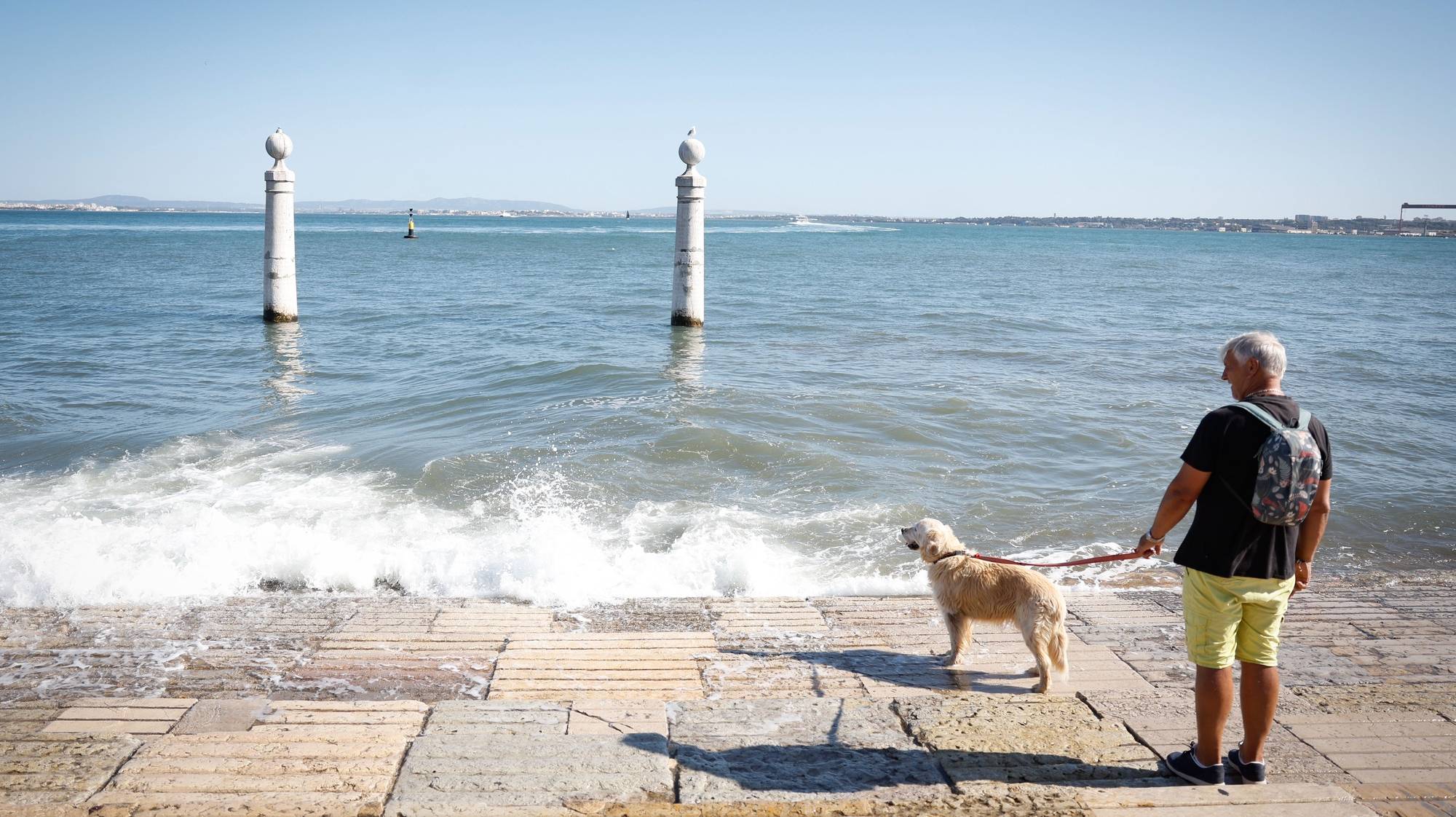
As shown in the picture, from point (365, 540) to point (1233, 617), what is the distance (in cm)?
755

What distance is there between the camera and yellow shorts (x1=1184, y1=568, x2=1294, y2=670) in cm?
416

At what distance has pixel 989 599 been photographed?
224 inches

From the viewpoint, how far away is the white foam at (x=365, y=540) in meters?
7.60

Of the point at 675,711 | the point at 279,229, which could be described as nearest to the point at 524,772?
the point at 675,711

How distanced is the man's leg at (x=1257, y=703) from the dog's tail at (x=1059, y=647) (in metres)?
1.15

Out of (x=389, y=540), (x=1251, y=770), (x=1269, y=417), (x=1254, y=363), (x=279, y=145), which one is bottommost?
(x=389, y=540)

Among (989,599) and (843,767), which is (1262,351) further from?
(843,767)

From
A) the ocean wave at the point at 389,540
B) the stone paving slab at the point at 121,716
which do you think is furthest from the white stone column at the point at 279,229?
the stone paving slab at the point at 121,716

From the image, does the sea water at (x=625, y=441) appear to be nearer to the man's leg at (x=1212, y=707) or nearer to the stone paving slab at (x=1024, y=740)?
the stone paving slab at (x=1024, y=740)

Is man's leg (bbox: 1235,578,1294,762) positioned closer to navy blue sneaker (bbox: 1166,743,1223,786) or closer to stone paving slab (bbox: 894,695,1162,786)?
navy blue sneaker (bbox: 1166,743,1223,786)

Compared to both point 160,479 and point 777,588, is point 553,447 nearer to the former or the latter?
point 160,479

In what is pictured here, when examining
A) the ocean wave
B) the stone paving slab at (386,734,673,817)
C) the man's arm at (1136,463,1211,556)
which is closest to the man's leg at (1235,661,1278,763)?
the man's arm at (1136,463,1211,556)

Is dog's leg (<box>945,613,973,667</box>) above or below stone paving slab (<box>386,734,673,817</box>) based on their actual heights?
above

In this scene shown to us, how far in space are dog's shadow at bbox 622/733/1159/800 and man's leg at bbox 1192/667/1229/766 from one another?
0.37 m
